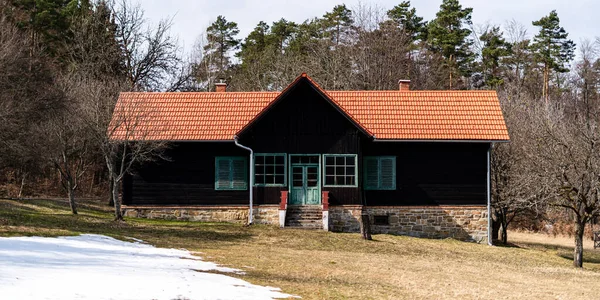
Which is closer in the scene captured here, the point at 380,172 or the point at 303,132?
the point at 303,132

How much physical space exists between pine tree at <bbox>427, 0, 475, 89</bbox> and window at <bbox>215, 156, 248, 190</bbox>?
28245mm

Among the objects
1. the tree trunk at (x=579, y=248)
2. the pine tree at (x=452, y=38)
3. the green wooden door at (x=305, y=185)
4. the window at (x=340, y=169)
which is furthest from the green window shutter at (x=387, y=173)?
the pine tree at (x=452, y=38)

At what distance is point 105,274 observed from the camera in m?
11.6

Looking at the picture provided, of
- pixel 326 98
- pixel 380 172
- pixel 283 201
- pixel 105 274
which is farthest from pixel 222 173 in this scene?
pixel 105 274

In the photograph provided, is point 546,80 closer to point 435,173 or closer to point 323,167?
point 435,173

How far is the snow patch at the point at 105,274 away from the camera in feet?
32.2

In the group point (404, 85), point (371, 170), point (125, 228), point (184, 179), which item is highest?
point (404, 85)

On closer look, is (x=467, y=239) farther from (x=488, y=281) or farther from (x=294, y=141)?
(x=488, y=281)

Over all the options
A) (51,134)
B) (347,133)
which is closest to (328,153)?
(347,133)

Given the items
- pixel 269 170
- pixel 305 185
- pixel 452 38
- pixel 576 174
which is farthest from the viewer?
pixel 452 38

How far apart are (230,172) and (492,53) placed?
31927mm

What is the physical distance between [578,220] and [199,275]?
46.7ft

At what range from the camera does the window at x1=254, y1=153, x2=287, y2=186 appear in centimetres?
2661

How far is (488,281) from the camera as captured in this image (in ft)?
52.3
